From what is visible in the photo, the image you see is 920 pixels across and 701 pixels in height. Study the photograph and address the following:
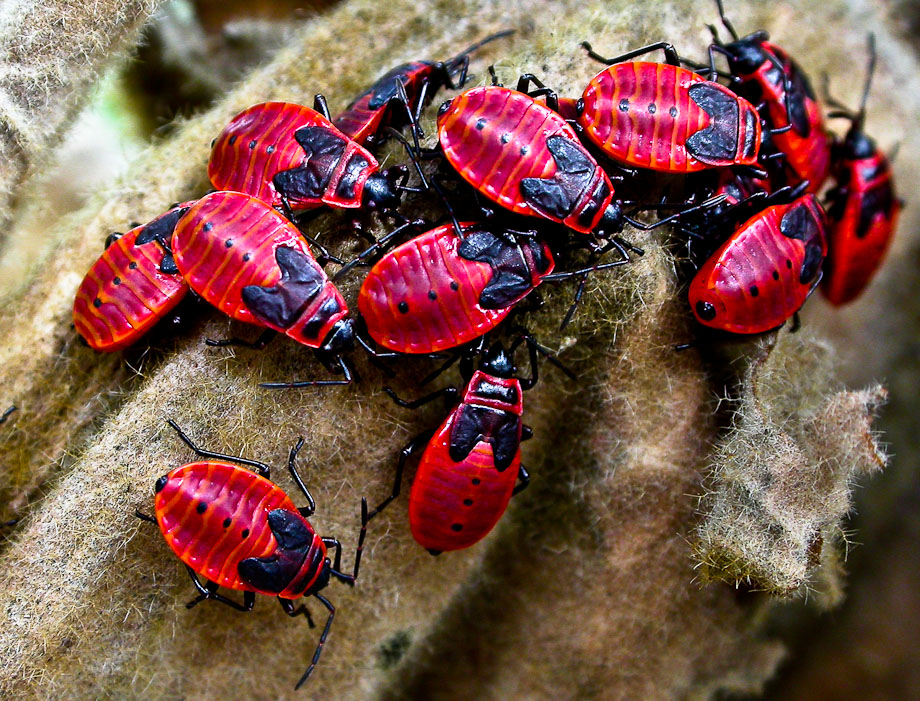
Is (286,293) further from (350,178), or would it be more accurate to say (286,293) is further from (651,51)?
(651,51)

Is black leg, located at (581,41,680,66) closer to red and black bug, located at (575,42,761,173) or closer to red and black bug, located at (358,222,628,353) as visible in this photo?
red and black bug, located at (575,42,761,173)

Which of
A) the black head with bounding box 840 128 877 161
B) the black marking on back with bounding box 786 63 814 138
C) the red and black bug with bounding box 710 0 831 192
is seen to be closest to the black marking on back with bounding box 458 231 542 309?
the red and black bug with bounding box 710 0 831 192

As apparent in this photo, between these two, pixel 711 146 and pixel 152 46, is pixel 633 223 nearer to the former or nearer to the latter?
pixel 711 146

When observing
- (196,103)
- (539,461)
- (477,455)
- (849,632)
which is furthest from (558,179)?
(849,632)

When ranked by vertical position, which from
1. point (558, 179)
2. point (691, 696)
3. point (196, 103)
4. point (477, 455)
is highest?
point (196, 103)

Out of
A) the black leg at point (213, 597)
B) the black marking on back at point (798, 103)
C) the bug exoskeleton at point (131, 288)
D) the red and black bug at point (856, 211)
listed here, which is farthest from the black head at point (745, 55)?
the black leg at point (213, 597)
